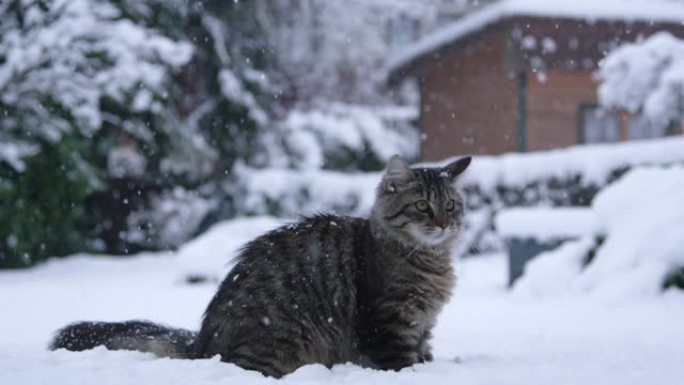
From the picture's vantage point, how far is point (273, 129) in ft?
51.6

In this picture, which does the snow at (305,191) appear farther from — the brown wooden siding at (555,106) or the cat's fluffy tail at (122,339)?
the cat's fluffy tail at (122,339)

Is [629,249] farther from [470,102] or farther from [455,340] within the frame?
[470,102]

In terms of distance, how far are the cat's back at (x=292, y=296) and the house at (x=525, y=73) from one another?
1091cm

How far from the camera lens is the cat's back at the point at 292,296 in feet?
11.4

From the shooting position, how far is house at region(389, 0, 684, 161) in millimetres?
14180

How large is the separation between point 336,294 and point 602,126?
45.9 feet

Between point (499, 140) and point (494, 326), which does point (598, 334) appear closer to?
point (494, 326)

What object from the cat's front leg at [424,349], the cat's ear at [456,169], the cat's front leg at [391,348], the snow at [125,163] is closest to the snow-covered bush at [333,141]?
the snow at [125,163]

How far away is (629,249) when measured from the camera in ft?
22.4

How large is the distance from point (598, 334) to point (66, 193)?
846 centimetres

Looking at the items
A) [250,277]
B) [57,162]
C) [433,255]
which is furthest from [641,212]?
[57,162]

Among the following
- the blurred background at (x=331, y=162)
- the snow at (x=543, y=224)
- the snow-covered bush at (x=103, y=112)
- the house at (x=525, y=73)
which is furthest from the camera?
the house at (x=525, y=73)

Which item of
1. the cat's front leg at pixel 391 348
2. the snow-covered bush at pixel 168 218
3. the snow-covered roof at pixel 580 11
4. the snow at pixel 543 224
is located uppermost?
the snow-covered roof at pixel 580 11

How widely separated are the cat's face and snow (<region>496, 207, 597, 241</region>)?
444cm
